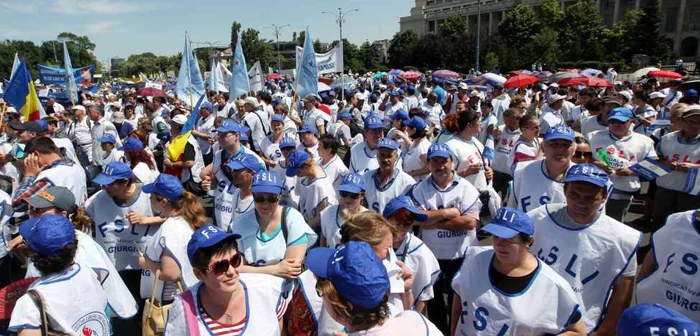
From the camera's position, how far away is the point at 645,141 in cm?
512

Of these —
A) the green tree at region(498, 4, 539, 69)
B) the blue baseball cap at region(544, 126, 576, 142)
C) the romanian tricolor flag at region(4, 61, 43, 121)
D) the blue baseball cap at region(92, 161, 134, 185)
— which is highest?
the green tree at region(498, 4, 539, 69)

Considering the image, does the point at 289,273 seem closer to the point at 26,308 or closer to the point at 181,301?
the point at 181,301

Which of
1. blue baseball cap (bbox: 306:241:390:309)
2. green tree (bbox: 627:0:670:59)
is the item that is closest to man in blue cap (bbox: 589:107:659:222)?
blue baseball cap (bbox: 306:241:390:309)

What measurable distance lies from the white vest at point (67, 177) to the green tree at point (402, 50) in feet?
235

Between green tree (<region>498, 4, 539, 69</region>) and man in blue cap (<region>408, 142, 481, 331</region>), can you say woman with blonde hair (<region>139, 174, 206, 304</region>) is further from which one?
green tree (<region>498, 4, 539, 69</region>)

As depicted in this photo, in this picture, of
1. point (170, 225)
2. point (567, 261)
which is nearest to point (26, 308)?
point (170, 225)

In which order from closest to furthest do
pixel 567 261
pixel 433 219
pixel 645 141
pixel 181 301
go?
1. pixel 181 301
2. pixel 567 261
3. pixel 433 219
4. pixel 645 141

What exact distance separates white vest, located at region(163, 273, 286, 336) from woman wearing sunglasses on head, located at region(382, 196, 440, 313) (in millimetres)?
874

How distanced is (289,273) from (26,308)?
148cm

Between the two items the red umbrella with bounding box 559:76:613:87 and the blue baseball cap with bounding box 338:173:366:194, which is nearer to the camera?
the blue baseball cap with bounding box 338:173:366:194

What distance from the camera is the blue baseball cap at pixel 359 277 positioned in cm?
181

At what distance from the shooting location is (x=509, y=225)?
2.45 m

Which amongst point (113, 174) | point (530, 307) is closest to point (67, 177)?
point (113, 174)

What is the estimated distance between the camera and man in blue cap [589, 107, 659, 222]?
493 cm
